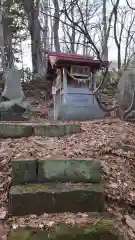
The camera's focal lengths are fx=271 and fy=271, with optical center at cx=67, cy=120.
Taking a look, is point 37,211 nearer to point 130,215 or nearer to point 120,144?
point 130,215

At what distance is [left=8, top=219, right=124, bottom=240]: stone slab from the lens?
2.19 metres

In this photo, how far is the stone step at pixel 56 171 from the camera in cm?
268

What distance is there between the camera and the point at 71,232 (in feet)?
7.28

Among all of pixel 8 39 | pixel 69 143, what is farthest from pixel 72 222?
pixel 8 39

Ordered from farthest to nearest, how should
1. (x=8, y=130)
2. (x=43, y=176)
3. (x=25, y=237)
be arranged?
(x=8, y=130) < (x=43, y=176) < (x=25, y=237)

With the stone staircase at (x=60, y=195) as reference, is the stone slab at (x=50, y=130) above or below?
above

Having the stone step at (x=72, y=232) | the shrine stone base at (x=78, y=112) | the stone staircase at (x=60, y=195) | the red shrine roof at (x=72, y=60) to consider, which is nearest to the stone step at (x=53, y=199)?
the stone staircase at (x=60, y=195)

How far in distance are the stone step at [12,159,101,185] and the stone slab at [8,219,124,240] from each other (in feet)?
1.76

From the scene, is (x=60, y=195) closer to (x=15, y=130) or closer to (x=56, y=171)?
(x=56, y=171)

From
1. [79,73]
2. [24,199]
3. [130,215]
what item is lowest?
[130,215]

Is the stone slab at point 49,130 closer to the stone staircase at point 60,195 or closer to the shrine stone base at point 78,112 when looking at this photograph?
the stone staircase at point 60,195

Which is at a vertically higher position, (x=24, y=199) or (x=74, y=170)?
(x=74, y=170)

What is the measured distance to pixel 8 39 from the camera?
63.3ft

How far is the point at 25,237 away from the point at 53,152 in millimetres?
1238
